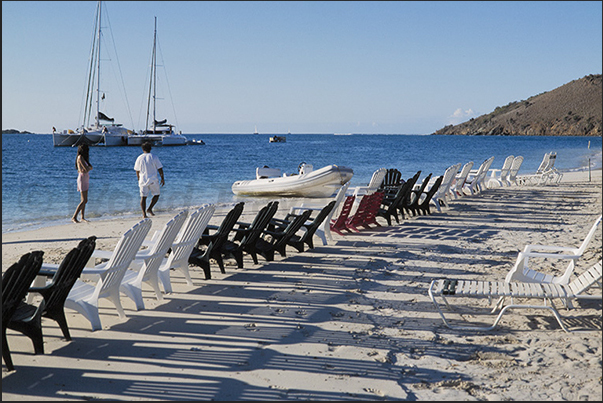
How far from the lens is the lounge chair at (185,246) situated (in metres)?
6.15

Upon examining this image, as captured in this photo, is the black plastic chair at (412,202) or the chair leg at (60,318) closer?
the chair leg at (60,318)

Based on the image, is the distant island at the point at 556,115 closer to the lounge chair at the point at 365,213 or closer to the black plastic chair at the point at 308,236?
the lounge chair at the point at 365,213

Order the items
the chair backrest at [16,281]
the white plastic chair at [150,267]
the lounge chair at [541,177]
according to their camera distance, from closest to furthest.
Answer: the chair backrest at [16,281] < the white plastic chair at [150,267] < the lounge chair at [541,177]

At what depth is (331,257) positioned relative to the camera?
8.23 meters

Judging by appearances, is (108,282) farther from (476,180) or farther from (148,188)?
(476,180)

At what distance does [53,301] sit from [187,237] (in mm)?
2074

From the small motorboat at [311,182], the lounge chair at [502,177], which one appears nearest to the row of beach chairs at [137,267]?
the small motorboat at [311,182]

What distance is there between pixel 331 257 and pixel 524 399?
4.64m

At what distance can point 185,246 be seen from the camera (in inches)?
253

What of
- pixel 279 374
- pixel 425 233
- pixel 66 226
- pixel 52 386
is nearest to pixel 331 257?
pixel 425 233

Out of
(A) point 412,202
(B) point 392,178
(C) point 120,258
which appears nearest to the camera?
(C) point 120,258

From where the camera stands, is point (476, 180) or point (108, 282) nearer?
point (108, 282)

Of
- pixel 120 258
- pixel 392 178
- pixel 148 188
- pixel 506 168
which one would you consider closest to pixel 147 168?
pixel 148 188

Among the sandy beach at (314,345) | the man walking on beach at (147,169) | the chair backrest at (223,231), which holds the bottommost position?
the sandy beach at (314,345)
